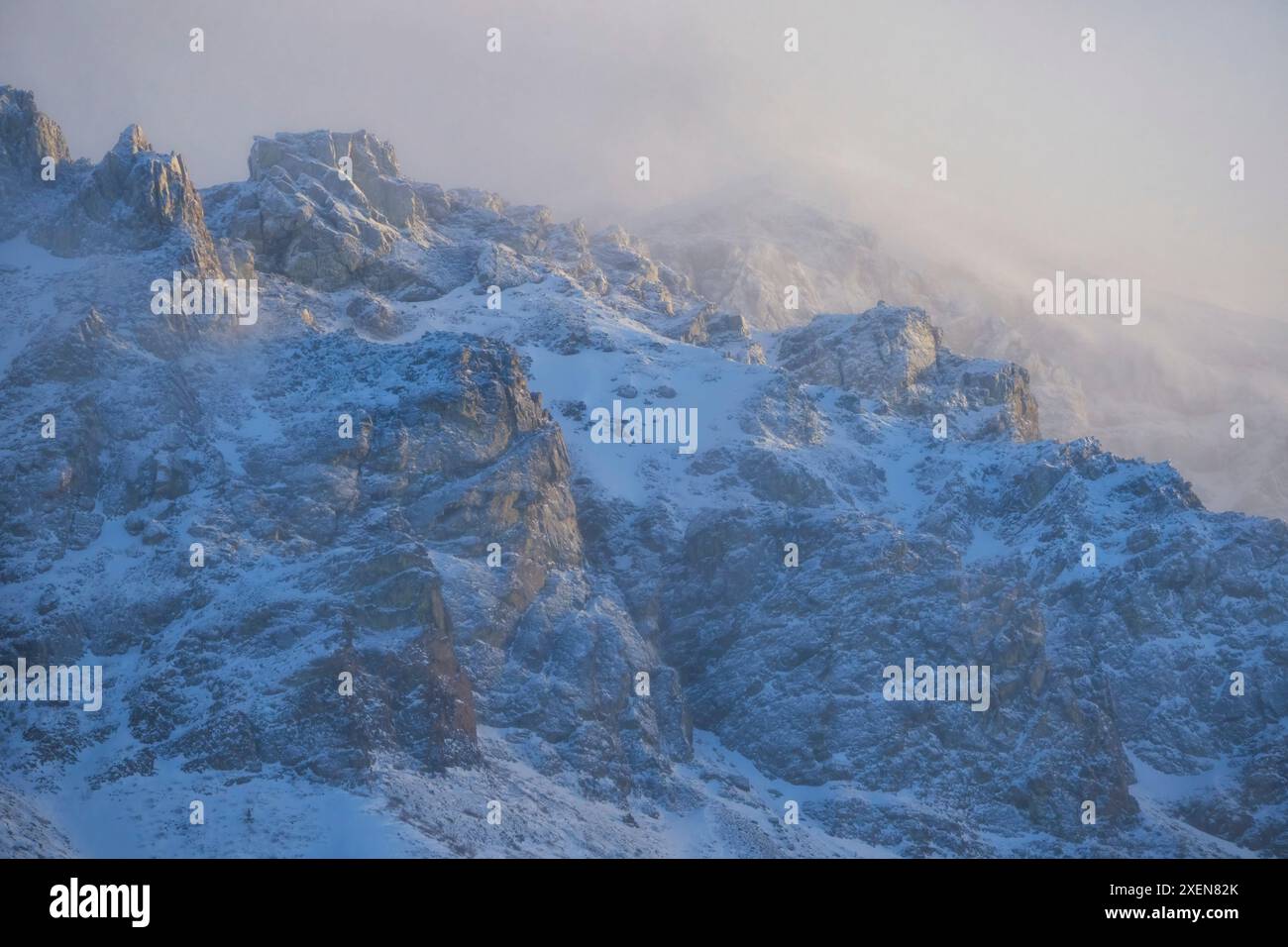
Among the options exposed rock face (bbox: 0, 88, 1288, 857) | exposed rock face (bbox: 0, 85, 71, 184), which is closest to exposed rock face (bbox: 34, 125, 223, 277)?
exposed rock face (bbox: 0, 88, 1288, 857)

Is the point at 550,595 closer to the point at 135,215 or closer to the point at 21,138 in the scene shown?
the point at 135,215

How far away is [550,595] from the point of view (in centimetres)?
14288

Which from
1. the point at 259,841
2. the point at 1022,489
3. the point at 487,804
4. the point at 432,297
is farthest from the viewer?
the point at 432,297

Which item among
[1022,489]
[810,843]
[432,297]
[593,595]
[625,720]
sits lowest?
[810,843]

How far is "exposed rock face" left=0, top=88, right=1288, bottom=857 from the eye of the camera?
404 feet

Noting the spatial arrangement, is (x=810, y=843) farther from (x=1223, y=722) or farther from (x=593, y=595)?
(x=1223, y=722)

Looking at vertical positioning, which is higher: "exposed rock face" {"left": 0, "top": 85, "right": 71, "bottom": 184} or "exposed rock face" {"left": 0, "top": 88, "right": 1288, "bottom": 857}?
"exposed rock face" {"left": 0, "top": 85, "right": 71, "bottom": 184}

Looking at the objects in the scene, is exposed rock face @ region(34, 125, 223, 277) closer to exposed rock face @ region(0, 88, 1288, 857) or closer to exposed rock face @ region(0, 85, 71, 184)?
exposed rock face @ region(0, 88, 1288, 857)

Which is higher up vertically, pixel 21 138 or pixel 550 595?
pixel 21 138

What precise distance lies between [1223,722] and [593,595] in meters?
57.7

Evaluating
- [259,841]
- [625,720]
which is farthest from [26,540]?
[625,720]

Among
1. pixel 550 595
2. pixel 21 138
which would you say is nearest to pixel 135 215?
pixel 21 138

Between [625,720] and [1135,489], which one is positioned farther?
[1135,489]
